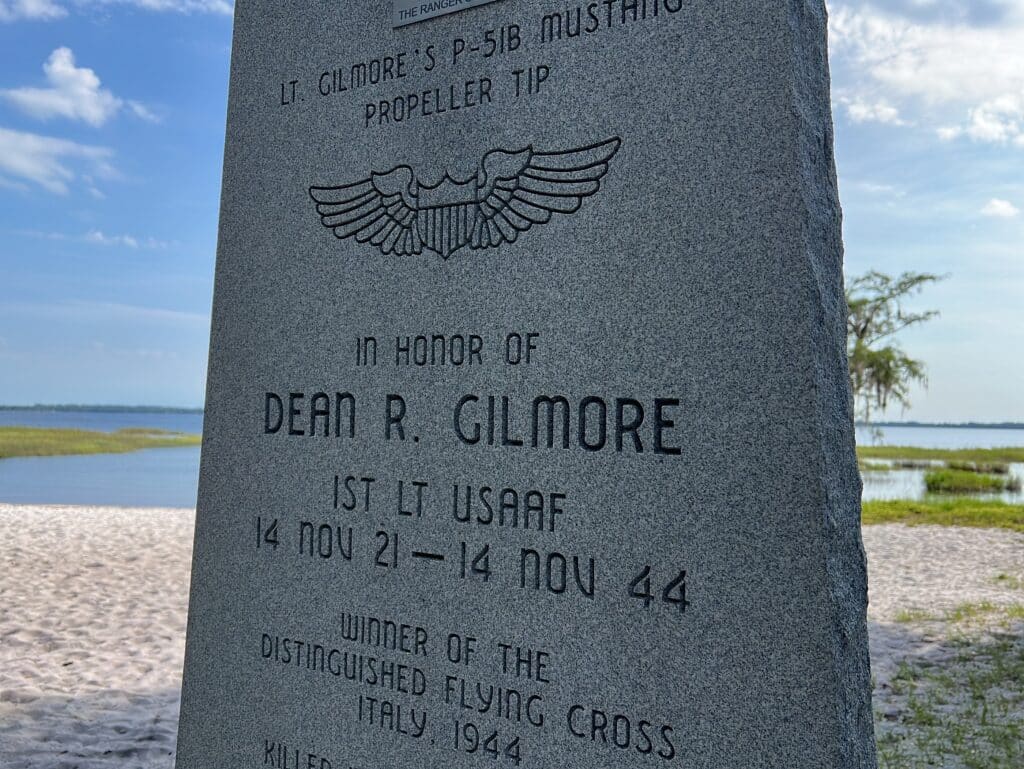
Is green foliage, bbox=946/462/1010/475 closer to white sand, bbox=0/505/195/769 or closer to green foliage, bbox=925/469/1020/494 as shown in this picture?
Result: green foliage, bbox=925/469/1020/494

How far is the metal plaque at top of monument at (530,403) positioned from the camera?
243 cm

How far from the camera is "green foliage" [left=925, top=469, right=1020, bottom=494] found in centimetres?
2652

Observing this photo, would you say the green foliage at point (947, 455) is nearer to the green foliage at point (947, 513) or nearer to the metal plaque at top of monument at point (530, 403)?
the green foliage at point (947, 513)

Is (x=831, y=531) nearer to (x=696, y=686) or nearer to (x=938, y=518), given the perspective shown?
(x=696, y=686)

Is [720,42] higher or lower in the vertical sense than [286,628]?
higher

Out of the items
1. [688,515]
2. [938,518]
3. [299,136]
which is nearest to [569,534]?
[688,515]

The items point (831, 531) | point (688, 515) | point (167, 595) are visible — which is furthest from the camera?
point (167, 595)

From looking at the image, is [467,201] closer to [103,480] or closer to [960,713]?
[960,713]

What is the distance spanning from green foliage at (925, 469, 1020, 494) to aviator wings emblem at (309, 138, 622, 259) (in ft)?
87.1

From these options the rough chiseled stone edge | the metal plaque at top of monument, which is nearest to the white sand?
the metal plaque at top of monument

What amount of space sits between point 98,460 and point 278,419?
150ft

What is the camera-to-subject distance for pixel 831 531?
2357 mm

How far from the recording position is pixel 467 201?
3.04m

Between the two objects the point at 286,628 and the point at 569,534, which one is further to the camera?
the point at 286,628
